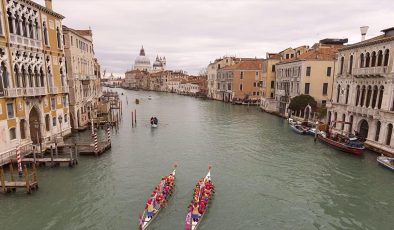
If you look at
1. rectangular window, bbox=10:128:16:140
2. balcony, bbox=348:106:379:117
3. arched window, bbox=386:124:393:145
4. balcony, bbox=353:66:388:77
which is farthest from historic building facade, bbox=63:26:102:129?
arched window, bbox=386:124:393:145

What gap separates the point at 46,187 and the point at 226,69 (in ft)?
196

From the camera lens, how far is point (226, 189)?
16.2 meters

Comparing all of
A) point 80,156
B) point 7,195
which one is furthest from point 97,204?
point 80,156

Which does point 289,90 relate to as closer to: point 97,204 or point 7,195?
point 97,204

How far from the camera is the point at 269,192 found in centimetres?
1587

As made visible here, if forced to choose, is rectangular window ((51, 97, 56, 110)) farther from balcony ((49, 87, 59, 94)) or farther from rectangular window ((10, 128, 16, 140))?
rectangular window ((10, 128, 16, 140))

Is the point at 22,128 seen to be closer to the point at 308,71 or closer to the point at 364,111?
the point at 364,111

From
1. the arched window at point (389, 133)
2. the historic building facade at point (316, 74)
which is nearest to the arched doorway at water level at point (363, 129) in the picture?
the arched window at point (389, 133)

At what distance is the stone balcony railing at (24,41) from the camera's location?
1850 centimetres

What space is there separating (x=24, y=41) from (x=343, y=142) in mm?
26339

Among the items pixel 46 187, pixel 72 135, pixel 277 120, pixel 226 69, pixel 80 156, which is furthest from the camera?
pixel 226 69

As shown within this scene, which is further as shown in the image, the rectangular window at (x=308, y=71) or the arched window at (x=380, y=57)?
the rectangular window at (x=308, y=71)

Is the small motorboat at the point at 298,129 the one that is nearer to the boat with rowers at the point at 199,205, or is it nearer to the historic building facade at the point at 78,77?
the boat with rowers at the point at 199,205

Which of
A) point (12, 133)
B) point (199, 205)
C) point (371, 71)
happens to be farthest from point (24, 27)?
point (371, 71)
